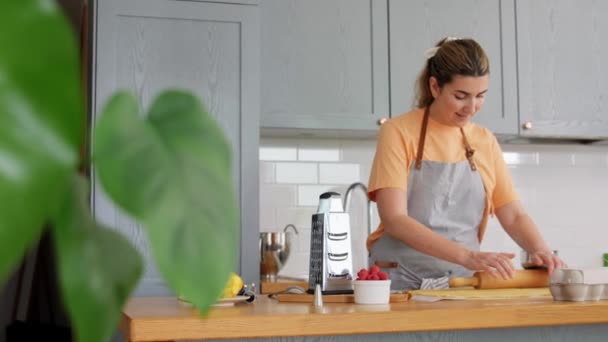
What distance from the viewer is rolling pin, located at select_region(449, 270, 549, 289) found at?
7.55ft

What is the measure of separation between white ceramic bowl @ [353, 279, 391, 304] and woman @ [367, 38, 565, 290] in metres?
0.69

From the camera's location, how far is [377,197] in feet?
9.26

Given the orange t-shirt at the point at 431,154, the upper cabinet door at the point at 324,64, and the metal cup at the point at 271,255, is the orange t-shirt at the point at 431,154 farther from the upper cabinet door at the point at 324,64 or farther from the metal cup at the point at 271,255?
the upper cabinet door at the point at 324,64

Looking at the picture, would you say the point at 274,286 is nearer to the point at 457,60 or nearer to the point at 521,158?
the point at 457,60

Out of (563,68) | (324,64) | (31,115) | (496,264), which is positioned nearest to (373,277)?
(496,264)

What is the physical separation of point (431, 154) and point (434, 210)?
7.5 inches

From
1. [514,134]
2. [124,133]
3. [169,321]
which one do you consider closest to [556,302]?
[169,321]

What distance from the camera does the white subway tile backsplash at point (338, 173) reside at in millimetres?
4246

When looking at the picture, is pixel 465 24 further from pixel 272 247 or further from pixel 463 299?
pixel 463 299

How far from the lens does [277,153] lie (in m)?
4.18

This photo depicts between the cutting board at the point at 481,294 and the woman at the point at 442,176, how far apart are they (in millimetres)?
470

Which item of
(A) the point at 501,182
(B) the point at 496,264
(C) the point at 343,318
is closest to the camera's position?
(C) the point at 343,318

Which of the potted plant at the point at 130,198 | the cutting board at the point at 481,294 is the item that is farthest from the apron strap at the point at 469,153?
the potted plant at the point at 130,198

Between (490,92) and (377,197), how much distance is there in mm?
1440
